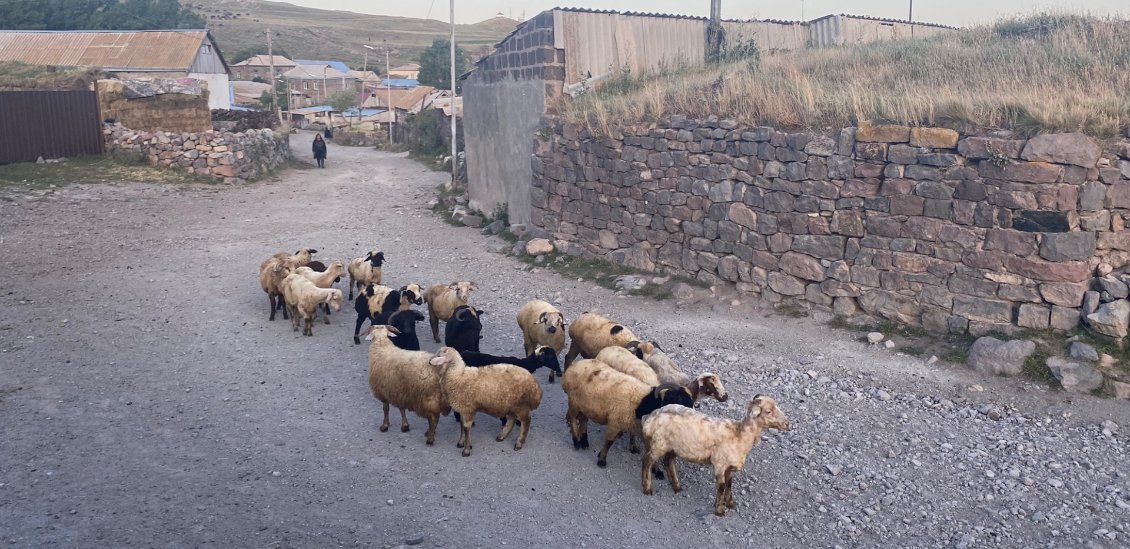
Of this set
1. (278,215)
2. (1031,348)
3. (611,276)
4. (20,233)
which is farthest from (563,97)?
(20,233)

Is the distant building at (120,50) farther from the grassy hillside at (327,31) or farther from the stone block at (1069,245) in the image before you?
the grassy hillside at (327,31)

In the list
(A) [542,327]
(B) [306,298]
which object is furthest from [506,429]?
(B) [306,298]

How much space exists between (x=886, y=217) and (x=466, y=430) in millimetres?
5207

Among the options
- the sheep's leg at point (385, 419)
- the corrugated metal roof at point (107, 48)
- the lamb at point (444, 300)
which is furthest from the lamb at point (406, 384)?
the corrugated metal roof at point (107, 48)

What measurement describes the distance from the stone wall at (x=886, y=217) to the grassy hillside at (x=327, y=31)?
6932 cm

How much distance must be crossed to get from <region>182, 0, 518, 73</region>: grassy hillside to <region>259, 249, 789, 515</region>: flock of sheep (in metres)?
72.5

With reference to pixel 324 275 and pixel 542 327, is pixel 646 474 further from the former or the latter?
pixel 324 275

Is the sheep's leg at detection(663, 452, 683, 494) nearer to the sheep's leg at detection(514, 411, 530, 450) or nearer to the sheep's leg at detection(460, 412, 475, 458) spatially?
the sheep's leg at detection(514, 411, 530, 450)

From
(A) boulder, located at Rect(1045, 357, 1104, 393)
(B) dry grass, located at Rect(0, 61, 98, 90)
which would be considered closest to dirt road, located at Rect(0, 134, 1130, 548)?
(A) boulder, located at Rect(1045, 357, 1104, 393)

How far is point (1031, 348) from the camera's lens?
7.56 meters

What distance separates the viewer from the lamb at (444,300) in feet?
29.9

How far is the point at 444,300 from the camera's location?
9.19m

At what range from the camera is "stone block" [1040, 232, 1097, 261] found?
7.64m

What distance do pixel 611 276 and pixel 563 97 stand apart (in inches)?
147
